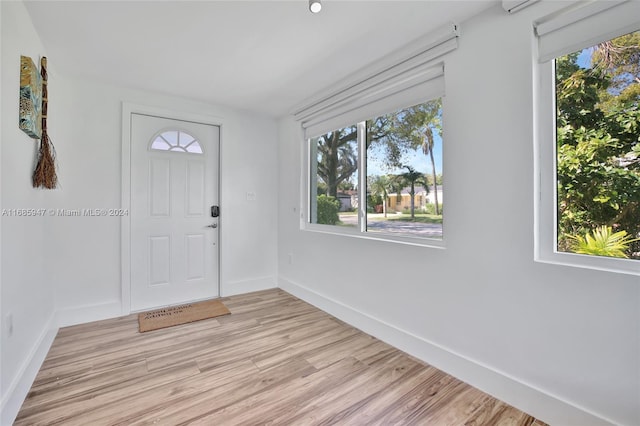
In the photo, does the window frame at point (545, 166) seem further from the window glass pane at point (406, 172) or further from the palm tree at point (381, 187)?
the palm tree at point (381, 187)

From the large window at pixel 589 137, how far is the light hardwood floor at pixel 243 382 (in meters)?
0.95

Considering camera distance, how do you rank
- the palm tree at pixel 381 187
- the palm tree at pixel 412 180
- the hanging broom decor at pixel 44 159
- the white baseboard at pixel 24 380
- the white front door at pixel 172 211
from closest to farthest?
1. the white baseboard at pixel 24 380
2. the hanging broom decor at pixel 44 159
3. the palm tree at pixel 412 180
4. the palm tree at pixel 381 187
5. the white front door at pixel 172 211

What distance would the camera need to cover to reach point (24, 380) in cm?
166

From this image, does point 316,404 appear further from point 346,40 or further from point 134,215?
point 134,215

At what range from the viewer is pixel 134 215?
9.86ft

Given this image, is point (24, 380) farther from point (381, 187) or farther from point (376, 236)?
point (381, 187)

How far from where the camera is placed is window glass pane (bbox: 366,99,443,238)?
217 cm

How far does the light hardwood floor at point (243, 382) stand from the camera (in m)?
1.54

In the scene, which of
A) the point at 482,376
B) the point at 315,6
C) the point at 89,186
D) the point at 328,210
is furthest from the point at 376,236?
the point at 89,186

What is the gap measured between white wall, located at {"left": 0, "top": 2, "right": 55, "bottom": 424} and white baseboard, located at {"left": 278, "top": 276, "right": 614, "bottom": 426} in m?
2.21

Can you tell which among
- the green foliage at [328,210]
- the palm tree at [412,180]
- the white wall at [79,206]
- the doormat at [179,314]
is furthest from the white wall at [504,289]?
the white wall at [79,206]

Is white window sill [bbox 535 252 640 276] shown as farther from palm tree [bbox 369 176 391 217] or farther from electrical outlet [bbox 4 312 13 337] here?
electrical outlet [bbox 4 312 13 337]

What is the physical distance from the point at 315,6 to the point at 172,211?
2485 mm

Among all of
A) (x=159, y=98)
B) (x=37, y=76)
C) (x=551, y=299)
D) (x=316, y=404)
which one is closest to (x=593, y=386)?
(x=551, y=299)
